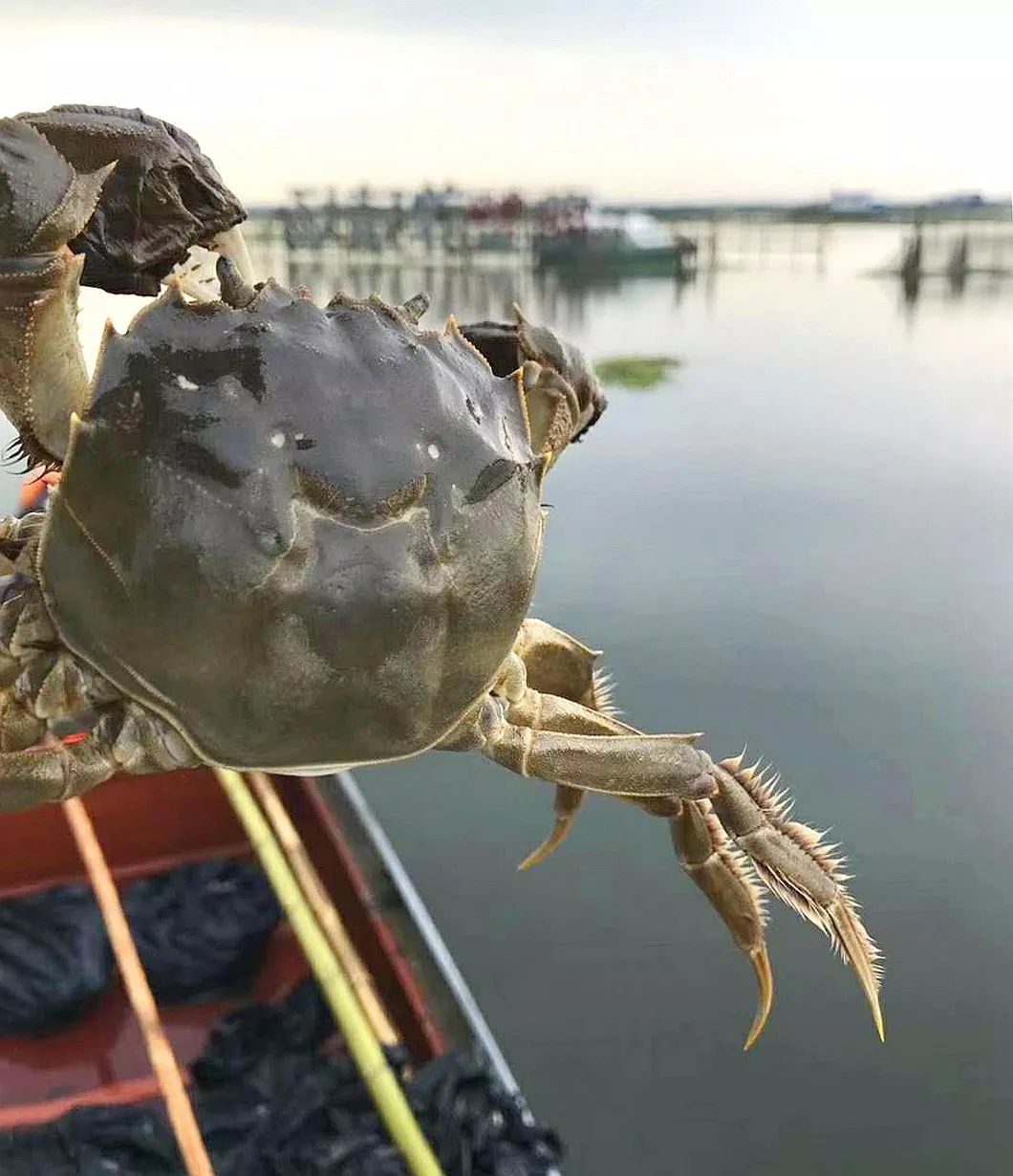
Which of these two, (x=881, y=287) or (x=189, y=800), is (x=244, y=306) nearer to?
(x=189, y=800)

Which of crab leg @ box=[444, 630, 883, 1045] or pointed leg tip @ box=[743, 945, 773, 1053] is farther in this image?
pointed leg tip @ box=[743, 945, 773, 1053]

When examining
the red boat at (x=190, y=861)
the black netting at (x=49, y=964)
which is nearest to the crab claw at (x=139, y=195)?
the red boat at (x=190, y=861)

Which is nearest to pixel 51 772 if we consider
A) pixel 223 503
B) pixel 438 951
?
pixel 223 503

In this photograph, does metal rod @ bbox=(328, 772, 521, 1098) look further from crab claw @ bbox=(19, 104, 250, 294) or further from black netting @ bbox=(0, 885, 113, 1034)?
crab claw @ bbox=(19, 104, 250, 294)

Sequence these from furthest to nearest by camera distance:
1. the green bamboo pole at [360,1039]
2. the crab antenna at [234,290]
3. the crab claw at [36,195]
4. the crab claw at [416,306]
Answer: the green bamboo pole at [360,1039] → the crab claw at [416,306] → the crab antenna at [234,290] → the crab claw at [36,195]

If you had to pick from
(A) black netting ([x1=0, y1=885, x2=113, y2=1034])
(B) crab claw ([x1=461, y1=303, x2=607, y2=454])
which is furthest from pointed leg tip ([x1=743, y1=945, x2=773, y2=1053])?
(A) black netting ([x1=0, y1=885, x2=113, y2=1034])

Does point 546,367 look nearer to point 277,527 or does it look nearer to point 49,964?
point 277,527

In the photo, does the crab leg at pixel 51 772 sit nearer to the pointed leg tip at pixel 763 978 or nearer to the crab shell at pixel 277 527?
the crab shell at pixel 277 527
